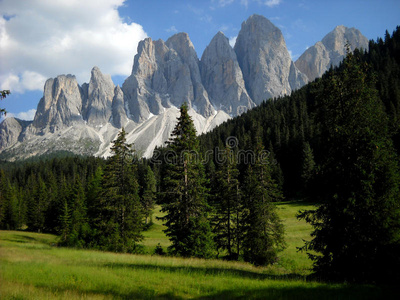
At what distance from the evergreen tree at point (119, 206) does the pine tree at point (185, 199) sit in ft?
18.9

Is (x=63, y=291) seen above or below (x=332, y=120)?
below

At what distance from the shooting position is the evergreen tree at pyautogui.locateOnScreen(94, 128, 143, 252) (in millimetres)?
23109

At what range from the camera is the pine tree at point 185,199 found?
18.1m

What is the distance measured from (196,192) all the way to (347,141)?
37.9 feet

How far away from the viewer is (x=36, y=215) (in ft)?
180

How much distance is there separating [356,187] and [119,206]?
20334 mm

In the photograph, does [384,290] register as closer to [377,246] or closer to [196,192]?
[377,246]

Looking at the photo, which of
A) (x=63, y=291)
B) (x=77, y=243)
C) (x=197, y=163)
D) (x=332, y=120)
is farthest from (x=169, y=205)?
(x=77, y=243)

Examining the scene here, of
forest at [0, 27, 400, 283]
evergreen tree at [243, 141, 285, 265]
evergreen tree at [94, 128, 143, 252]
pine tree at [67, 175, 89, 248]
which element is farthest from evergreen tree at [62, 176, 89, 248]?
evergreen tree at [243, 141, 285, 265]

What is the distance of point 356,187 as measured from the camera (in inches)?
428

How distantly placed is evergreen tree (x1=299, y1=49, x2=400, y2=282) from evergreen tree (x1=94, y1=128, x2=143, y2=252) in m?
17.7

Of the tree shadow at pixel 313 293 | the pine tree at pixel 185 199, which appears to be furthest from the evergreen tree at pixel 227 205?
Answer: the tree shadow at pixel 313 293

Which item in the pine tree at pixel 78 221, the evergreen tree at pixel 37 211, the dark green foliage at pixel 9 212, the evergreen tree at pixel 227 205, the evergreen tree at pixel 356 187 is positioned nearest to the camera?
the evergreen tree at pixel 356 187

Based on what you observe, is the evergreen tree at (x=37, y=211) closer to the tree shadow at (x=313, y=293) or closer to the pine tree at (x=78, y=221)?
the pine tree at (x=78, y=221)
